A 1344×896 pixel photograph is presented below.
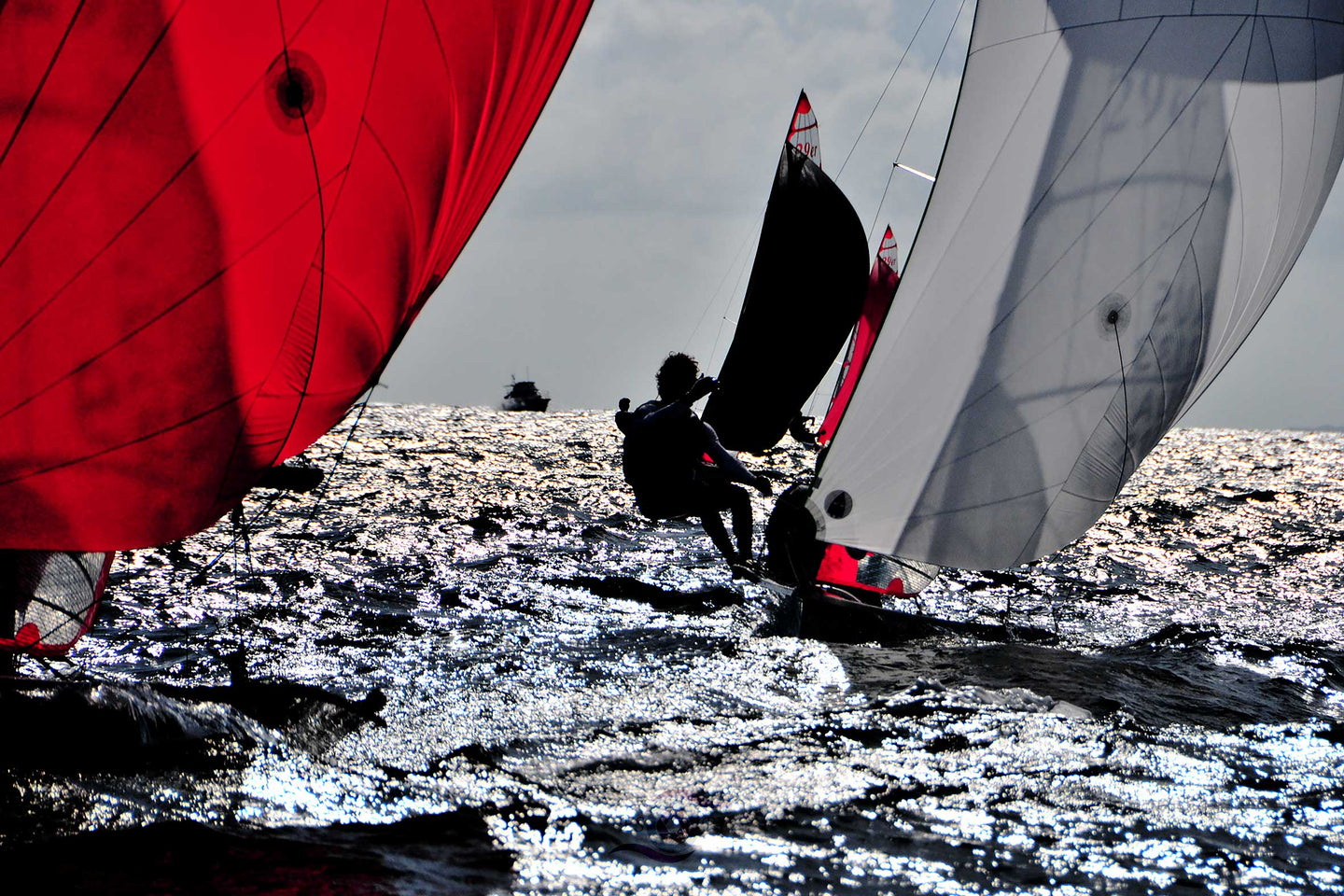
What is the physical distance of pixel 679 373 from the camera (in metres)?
8.05

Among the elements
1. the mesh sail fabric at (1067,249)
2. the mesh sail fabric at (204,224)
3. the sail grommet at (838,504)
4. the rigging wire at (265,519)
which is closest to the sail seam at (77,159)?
the mesh sail fabric at (204,224)

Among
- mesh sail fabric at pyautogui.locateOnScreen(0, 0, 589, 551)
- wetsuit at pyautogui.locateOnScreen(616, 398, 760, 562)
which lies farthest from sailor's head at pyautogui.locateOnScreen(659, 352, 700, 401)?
mesh sail fabric at pyautogui.locateOnScreen(0, 0, 589, 551)

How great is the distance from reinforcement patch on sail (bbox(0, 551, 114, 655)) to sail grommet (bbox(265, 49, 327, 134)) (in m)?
2.09

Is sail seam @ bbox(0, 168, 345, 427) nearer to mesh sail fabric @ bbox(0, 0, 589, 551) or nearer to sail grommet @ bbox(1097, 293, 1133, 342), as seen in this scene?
mesh sail fabric @ bbox(0, 0, 589, 551)

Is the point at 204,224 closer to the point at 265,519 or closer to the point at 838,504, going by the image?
→ the point at 838,504

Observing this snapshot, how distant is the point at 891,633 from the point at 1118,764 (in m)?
A: 2.58

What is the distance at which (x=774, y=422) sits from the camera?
1532 cm

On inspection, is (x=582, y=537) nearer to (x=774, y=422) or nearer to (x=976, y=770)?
(x=774, y=422)

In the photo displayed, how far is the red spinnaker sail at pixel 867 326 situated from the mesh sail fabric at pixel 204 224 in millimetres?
10119

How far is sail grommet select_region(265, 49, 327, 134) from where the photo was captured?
14.3 feet

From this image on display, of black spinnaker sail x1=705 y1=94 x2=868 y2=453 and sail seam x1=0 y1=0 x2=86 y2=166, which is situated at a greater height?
black spinnaker sail x1=705 y1=94 x2=868 y2=453

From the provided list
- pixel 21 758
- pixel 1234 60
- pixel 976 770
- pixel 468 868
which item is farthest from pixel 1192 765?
pixel 21 758

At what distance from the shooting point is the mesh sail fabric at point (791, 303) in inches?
586

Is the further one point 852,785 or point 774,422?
point 774,422
